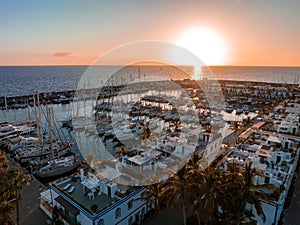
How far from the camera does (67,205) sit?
15.6m

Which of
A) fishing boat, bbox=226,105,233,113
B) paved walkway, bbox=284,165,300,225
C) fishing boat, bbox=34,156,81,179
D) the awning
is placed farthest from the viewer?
fishing boat, bbox=226,105,233,113

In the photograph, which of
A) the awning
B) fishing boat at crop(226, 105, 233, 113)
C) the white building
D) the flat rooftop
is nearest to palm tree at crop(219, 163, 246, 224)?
the white building

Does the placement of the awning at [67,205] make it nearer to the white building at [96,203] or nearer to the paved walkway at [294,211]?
the white building at [96,203]

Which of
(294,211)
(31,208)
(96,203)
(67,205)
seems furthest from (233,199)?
(31,208)

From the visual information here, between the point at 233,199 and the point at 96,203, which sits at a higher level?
the point at 233,199

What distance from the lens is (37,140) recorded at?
3475cm

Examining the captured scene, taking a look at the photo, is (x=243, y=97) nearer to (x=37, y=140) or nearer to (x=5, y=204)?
(x=37, y=140)

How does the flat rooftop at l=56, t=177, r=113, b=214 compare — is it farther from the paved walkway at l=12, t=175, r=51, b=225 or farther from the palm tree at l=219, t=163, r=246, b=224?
the palm tree at l=219, t=163, r=246, b=224

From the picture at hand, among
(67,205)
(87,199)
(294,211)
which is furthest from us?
(294,211)

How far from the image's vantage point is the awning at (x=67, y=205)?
14.9 m

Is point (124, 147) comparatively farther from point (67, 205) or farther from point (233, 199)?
point (233, 199)

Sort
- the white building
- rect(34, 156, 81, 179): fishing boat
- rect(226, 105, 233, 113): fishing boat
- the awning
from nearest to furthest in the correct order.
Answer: the white building
the awning
rect(34, 156, 81, 179): fishing boat
rect(226, 105, 233, 113): fishing boat

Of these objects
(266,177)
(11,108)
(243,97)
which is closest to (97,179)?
(266,177)

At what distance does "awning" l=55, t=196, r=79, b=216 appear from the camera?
1493cm
